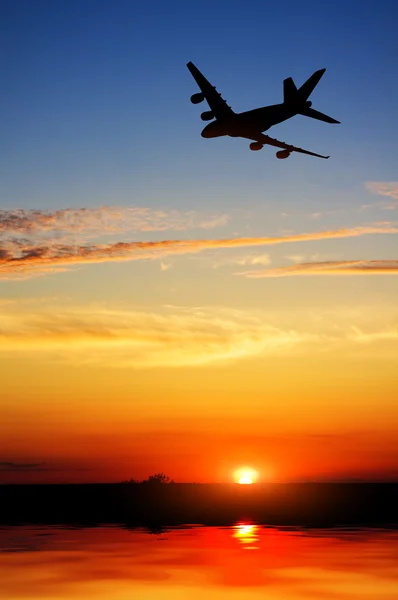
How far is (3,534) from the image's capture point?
74.7 m

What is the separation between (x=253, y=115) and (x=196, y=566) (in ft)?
134

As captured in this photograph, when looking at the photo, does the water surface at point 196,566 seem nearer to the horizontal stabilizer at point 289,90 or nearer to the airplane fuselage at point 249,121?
the airplane fuselage at point 249,121

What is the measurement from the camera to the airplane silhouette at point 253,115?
77125 millimetres

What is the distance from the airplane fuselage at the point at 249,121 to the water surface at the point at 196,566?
1448 inches

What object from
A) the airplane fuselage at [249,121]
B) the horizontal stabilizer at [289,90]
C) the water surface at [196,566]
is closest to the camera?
the water surface at [196,566]

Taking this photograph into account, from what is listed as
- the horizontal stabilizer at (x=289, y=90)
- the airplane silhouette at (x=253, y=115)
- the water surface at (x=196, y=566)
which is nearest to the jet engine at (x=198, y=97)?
the airplane silhouette at (x=253, y=115)

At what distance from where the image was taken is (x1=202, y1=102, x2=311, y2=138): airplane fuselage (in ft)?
252

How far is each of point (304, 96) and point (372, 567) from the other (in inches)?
1800

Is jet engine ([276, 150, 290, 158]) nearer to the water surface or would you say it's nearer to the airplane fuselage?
the airplane fuselage

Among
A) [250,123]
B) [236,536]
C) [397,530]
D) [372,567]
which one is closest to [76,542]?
[236,536]

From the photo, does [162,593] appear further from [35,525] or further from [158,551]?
[35,525]

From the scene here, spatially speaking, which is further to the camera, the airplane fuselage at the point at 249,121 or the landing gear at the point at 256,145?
the landing gear at the point at 256,145

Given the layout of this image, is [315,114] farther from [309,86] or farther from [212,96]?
[212,96]

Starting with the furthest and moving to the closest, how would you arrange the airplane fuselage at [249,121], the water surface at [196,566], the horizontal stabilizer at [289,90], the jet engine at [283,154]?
1. the horizontal stabilizer at [289,90]
2. the jet engine at [283,154]
3. the airplane fuselage at [249,121]
4. the water surface at [196,566]
